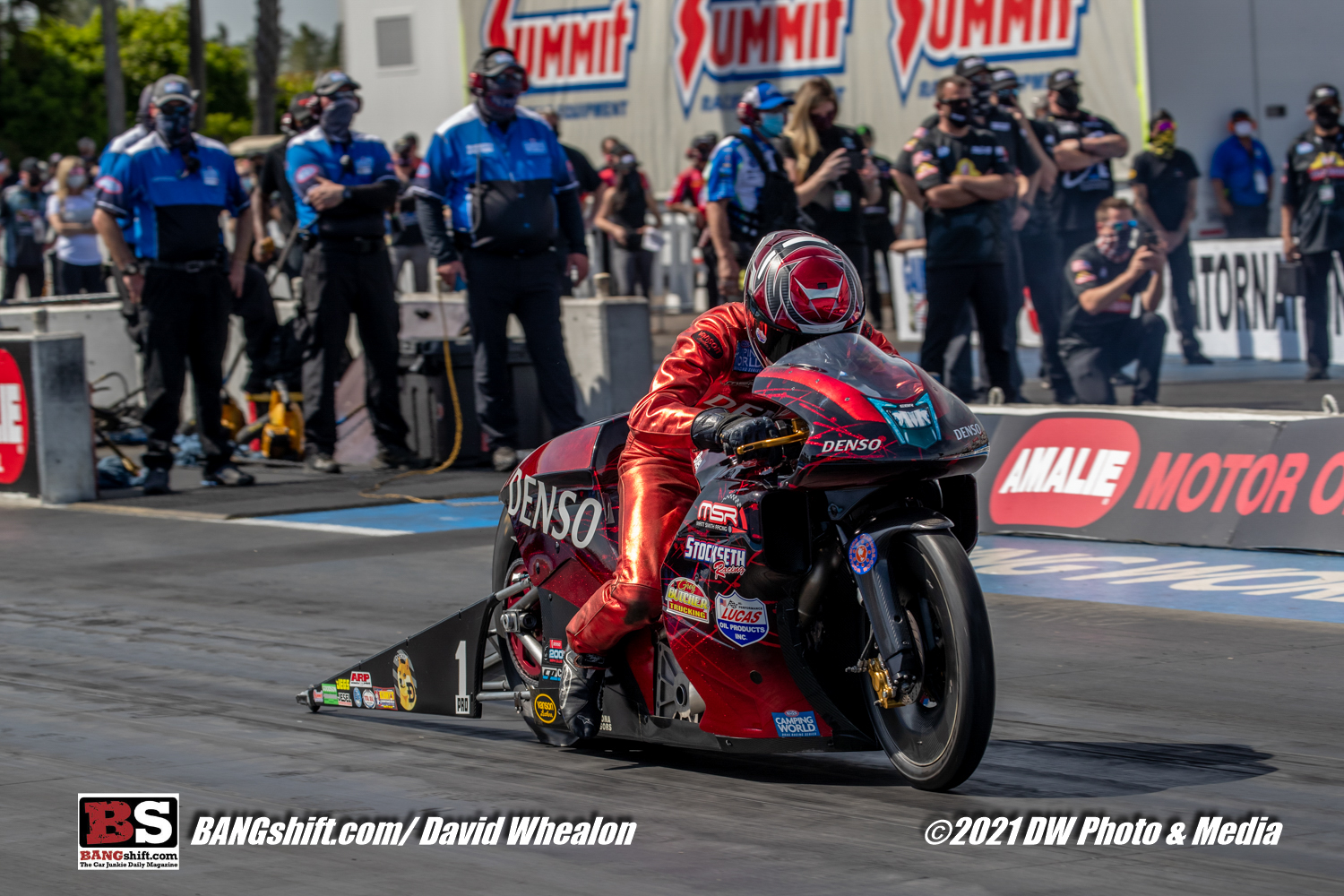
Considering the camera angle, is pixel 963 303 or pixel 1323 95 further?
pixel 1323 95

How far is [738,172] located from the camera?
12062 millimetres

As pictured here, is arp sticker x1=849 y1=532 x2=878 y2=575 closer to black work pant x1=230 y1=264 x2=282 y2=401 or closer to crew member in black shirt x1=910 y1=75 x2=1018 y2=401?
crew member in black shirt x1=910 y1=75 x2=1018 y2=401

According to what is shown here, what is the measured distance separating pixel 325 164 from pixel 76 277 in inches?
428

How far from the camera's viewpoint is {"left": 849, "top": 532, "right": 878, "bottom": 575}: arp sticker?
484cm

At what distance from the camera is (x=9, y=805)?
203 inches

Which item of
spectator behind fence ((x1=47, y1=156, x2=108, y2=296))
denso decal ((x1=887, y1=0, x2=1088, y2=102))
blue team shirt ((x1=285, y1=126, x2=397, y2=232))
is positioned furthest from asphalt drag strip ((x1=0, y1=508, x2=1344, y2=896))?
denso decal ((x1=887, y1=0, x2=1088, y2=102))

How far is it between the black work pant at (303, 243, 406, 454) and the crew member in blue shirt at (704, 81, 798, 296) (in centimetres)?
244

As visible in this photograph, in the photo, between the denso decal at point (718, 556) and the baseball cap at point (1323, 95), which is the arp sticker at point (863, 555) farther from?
the baseball cap at point (1323, 95)

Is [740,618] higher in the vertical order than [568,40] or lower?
lower

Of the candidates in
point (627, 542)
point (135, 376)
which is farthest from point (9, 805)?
point (135, 376)

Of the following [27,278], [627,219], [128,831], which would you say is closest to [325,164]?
[128,831]

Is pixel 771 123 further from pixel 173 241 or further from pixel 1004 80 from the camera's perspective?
pixel 173 241

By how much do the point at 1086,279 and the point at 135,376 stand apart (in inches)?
320

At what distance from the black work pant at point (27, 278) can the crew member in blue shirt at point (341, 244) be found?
13622 millimetres
